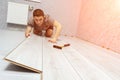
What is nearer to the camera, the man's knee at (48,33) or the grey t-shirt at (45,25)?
the grey t-shirt at (45,25)

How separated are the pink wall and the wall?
30.1 inches

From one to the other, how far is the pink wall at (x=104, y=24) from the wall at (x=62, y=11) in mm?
765

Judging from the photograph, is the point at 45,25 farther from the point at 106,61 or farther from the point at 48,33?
the point at 106,61

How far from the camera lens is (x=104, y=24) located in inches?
92.9

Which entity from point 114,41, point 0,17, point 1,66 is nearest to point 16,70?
point 1,66

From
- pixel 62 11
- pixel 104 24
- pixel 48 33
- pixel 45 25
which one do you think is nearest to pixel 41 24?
pixel 45 25

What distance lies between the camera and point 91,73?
957mm

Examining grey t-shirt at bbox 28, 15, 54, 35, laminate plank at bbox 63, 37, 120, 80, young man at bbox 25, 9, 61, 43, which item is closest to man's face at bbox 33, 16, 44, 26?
young man at bbox 25, 9, 61, 43

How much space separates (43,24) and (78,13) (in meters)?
1.45

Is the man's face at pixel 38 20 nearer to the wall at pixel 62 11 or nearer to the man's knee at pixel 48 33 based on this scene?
the man's knee at pixel 48 33

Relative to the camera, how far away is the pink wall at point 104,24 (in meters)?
2.03

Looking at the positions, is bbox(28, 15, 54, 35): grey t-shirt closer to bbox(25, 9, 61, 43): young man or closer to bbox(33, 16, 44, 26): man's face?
bbox(25, 9, 61, 43): young man

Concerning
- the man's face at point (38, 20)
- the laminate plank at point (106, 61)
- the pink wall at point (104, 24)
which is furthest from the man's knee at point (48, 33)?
the laminate plank at point (106, 61)

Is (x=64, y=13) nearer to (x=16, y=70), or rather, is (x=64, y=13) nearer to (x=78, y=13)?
(x=78, y=13)
